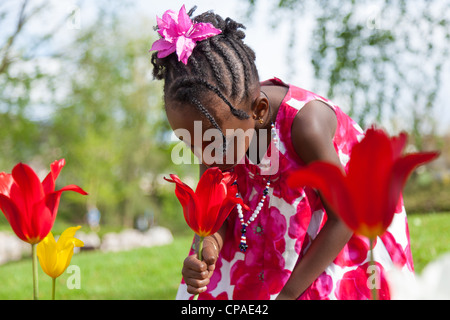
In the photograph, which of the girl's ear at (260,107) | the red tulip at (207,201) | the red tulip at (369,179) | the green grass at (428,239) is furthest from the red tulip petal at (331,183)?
the green grass at (428,239)

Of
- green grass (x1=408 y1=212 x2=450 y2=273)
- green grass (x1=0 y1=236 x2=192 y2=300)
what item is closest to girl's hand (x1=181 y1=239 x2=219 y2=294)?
green grass (x1=0 y1=236 x2=192 y2=300)

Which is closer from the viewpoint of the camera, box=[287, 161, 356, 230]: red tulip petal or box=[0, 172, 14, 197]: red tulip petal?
box=[287, 161, 356, 230]: red tulip petal

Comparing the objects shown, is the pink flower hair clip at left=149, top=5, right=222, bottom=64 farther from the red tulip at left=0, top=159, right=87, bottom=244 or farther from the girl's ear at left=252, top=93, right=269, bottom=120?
the red tulip at left=0, top=159, right=87, bottom=244

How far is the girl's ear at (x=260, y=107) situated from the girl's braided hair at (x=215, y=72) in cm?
5

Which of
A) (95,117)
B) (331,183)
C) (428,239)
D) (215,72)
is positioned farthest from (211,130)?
(95,117)

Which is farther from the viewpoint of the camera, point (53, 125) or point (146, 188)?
point (146, 188)

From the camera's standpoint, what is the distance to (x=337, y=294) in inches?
59.9

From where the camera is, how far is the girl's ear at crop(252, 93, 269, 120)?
4.91ft

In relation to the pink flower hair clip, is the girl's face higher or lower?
lower

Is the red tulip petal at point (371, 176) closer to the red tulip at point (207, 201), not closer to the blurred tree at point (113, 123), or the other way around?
the red tulip at point (207, 201)

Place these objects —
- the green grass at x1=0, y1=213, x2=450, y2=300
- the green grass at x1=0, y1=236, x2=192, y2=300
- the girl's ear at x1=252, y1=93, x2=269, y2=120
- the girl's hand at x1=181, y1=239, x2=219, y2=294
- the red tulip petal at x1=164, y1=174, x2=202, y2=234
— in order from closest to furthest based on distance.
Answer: the red tulip petal at x1=164, y1=174, x2=202, y2=234
the girl's hand at x1=181, y1=239, x2=219, y2=294
the girl's ear at x1=252, y1=93, x2=269, y2=120
the green grass at x1=0, y1=213, x2=450, y2=300
the green grass at x1=0, y1=236, x2=192, y2=300

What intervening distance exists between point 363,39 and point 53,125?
1164 cm
